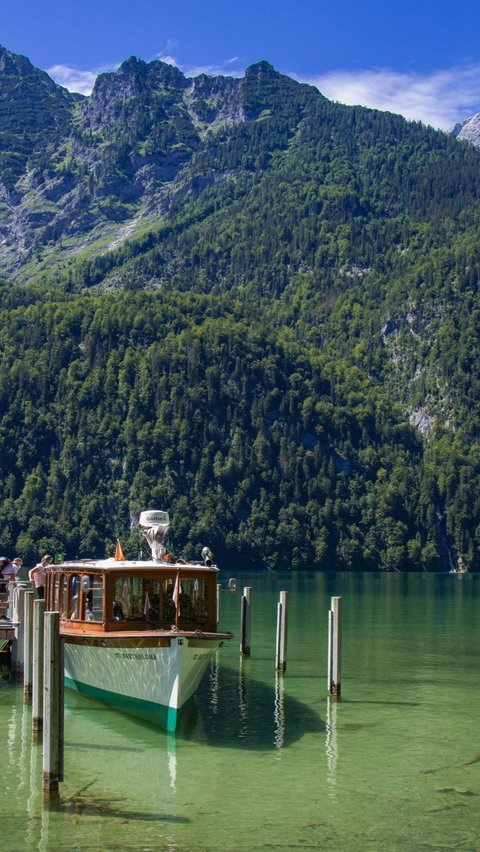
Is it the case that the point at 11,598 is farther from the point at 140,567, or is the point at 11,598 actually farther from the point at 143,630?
the point at 143,630

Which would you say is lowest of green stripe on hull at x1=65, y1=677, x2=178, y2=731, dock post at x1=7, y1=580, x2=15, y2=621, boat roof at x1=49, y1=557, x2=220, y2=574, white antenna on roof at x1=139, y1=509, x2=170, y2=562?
green stripe on hull at x1=65, y1=677, x2=178, y2=731

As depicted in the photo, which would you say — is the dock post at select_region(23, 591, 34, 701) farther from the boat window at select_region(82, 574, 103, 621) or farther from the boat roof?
the boat roof

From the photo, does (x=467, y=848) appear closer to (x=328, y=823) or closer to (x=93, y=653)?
(x=328, y=823)

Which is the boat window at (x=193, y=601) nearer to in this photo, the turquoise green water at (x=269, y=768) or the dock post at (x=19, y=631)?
the turquoise green water at (x=269, y=768)

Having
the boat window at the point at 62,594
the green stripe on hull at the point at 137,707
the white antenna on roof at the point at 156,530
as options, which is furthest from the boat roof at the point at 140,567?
the green stripe on hull at the point at 137,707

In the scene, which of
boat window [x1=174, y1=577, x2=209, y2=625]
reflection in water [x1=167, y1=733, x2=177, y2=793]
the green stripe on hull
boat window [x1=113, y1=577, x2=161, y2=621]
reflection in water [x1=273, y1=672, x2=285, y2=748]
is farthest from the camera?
boat window [x1=174, y1=577, x2=209, y2=625]

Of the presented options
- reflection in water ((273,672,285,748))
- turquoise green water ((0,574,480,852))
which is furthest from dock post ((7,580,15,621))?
reflection in water ((273,672,285,748))

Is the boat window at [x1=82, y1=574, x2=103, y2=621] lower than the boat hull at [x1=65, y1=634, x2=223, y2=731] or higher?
higher

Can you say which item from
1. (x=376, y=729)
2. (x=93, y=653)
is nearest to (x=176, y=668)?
(x=93, y=653)

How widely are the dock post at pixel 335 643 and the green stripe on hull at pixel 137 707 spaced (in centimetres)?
797

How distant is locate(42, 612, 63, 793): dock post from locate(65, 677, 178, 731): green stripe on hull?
25.0 ft

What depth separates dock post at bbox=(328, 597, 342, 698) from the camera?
41688 millimetres

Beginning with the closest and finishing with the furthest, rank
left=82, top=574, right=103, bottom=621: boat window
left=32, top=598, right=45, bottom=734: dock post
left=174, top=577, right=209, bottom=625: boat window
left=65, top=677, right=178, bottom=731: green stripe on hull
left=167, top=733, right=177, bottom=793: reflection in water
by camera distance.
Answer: left=167, top=733, right=177, bottom=793: reflection in water < left=32, top=598, right=45, bottom=734: dock post < left=65, top=677, right=178, bottom=731: green stripe on hull < left=174, top=577, right=209, bottom=625: boat window < left=82, top=574, right=103, bottom=621: boat window

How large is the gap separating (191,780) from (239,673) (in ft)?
64.8
